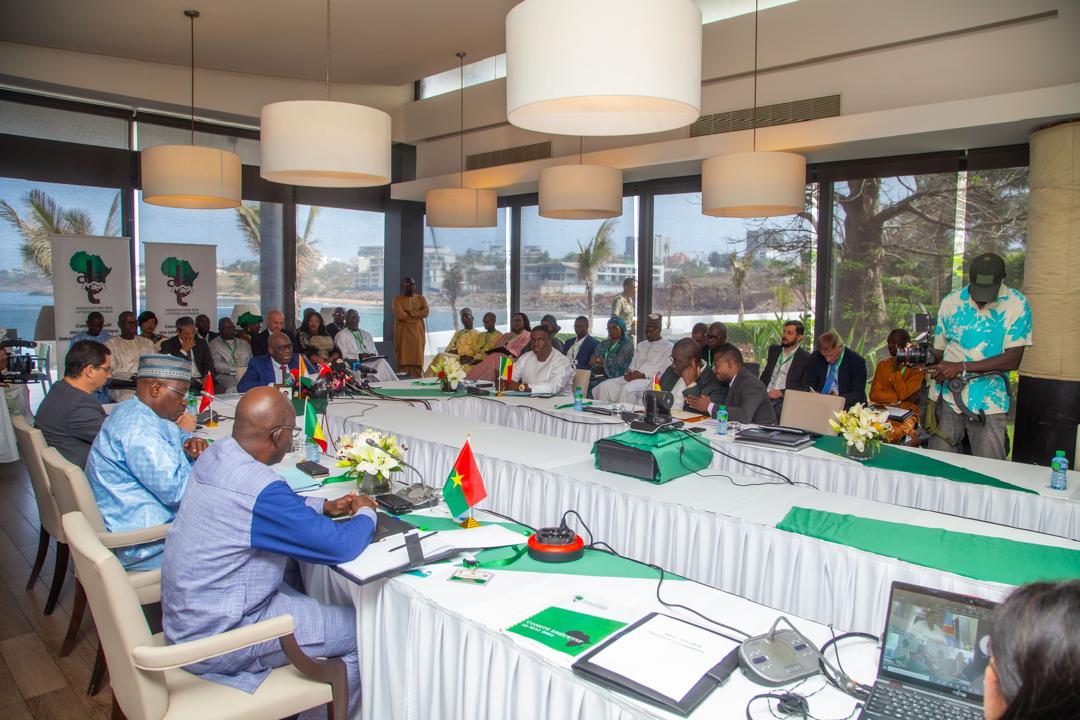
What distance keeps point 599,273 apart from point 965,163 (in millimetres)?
4230

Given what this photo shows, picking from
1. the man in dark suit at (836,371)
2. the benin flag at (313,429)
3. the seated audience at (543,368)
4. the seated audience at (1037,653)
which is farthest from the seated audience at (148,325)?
the seated audience at (1037,653)

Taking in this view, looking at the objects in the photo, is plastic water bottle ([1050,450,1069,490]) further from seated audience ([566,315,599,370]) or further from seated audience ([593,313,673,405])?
seated audience ([566,315,599,370])

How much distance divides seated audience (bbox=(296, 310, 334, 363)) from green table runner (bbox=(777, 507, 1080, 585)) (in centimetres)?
646

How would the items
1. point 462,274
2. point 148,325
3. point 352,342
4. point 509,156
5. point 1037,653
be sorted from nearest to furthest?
point 1037,653, point 148,325, point 352,342, point 509,156, point 462,274

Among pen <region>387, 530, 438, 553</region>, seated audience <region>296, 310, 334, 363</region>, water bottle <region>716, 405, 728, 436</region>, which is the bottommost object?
pen <region>387, 530, 438, 553</region>

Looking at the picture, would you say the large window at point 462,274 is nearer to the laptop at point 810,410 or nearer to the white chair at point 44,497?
the laptop at point 810,410

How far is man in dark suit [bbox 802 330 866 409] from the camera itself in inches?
240

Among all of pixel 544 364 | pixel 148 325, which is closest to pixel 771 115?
pixel 544 364

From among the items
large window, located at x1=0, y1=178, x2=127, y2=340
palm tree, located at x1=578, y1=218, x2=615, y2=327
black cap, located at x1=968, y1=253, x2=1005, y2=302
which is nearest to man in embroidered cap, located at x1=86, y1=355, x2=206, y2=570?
black cap, located at x1=968, y1=253, x2=1005, y2=302

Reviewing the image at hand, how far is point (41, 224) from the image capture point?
8320mm

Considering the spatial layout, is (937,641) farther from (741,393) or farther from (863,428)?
(741,393)

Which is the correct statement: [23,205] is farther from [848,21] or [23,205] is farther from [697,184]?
[848,21]

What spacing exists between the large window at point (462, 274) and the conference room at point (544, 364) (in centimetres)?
7

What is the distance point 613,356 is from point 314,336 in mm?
3524
